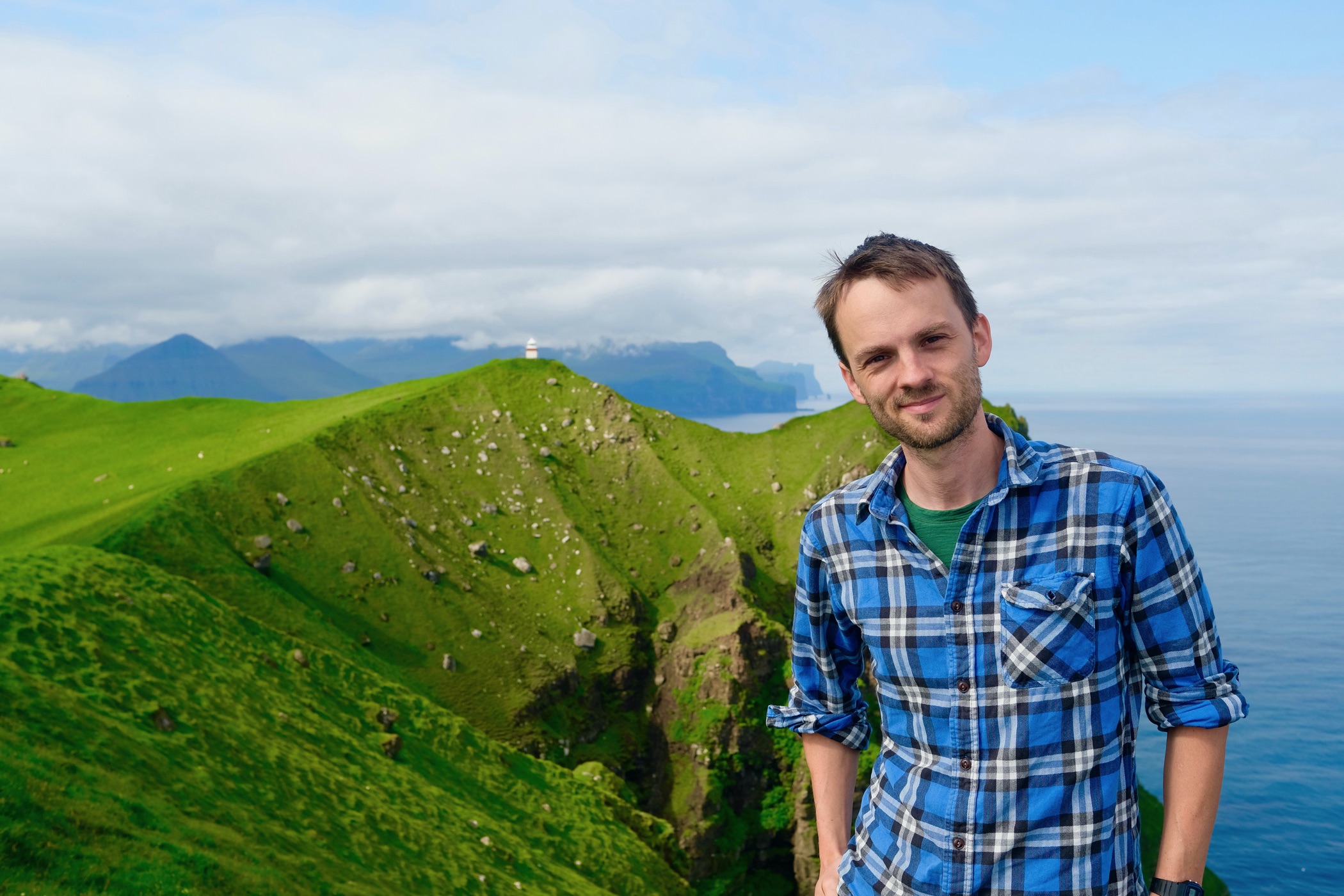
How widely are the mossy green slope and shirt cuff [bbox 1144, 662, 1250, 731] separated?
15.4 metres

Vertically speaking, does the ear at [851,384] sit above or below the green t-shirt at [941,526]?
above

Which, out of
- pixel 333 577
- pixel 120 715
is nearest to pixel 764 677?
pixel 333 577

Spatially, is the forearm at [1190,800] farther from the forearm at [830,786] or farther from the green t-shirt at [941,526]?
the forearm at [830,786]

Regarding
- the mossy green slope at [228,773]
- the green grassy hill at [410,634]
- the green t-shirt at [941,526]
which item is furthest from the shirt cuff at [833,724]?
the green grassy hill at [410,634]

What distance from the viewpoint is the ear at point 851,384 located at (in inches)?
181

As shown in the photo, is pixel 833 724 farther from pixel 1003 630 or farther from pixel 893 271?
pixel 893 271

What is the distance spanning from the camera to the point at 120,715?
19.6m

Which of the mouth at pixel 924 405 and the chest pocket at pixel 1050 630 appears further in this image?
the mouth at pixel 924 405

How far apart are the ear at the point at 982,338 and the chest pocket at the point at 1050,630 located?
1266 millimetres

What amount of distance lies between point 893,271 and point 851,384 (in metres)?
0.81

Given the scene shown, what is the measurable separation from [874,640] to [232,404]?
2973 inches

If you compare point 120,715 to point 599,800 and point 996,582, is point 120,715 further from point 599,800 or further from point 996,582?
point 599,800

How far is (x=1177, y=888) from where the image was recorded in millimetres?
3926

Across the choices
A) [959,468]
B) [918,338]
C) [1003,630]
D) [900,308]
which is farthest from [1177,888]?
[900,308]
